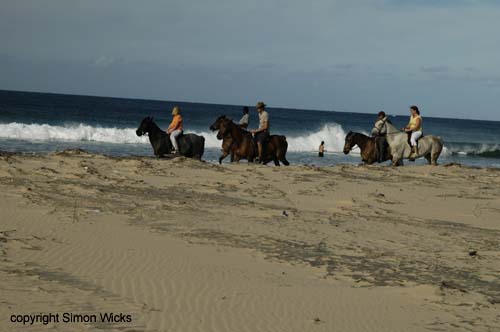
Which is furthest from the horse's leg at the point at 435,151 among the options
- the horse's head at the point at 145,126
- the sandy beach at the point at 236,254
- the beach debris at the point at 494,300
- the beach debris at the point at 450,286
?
the beach debris at the point at 494,300

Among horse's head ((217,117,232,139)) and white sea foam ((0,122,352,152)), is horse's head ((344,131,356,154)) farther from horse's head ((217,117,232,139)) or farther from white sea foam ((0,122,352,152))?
white sea foam ((0,122,352,152))

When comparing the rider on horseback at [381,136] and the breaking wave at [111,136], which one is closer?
the rider on horseback at [381,136]

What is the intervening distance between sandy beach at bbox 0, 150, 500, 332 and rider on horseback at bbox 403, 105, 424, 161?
648 centimetres

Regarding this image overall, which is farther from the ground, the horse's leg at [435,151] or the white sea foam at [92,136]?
the horse's leg at [435,151]

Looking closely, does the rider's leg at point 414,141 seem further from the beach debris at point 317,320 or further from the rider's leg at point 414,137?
the beach debris at point 317,320

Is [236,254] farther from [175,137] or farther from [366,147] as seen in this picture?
[366,147]

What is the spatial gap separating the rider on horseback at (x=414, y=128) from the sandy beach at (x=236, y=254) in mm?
6481

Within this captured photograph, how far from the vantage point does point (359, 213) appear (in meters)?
12.9

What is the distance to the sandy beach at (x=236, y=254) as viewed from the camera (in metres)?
6.36

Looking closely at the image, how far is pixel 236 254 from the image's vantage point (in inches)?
342

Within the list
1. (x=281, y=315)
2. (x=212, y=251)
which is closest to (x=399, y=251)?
(x=212, y=251)

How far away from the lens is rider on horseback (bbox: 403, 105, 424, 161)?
Answer: 22078 millimetres

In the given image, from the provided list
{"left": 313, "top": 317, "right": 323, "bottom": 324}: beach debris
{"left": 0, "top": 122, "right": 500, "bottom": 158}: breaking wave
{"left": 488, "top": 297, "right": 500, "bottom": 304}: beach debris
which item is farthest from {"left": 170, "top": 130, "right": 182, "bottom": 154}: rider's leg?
{"left": 0, "top": 122, "right": 500, "bottom": 158}: breaking wave

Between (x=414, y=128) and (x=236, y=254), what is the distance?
582 inches
